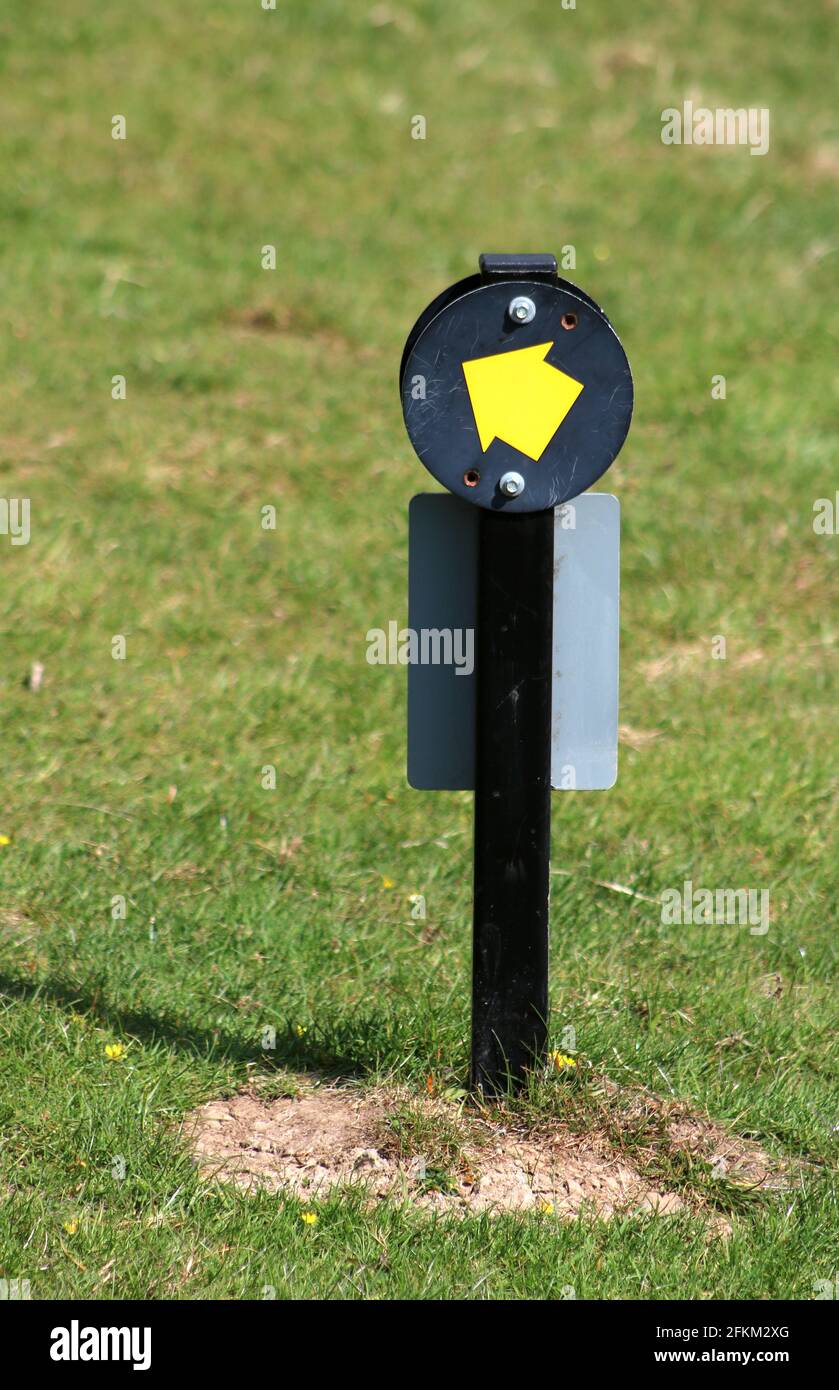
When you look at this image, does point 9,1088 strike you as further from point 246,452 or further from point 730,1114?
point 246,452

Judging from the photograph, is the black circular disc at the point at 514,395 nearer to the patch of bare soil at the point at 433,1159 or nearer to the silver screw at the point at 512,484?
the silver screw at the point at 512,484

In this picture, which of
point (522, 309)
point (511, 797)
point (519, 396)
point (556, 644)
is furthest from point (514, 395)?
point (511, 797)

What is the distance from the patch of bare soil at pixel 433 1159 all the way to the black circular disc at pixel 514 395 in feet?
4.82

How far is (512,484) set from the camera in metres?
3.42

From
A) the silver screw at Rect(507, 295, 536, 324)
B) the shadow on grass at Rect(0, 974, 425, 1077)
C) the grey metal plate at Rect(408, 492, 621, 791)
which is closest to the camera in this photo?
the silver screw at Rect(507, 295, 536, 324)

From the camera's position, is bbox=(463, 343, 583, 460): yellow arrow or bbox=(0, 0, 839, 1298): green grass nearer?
bbox=(463, 343, 583, 460): yellow arrow

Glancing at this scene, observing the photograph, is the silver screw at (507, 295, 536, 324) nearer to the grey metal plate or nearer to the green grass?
the grey metal plate

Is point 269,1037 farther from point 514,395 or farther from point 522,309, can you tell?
point 522,309

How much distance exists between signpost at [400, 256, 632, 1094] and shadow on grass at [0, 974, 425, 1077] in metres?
0.36

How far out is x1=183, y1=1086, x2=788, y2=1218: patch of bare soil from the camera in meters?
3.56

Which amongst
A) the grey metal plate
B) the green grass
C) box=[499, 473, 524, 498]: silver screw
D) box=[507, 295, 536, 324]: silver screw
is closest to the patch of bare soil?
the green grass

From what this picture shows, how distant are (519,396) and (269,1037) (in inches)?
68.8

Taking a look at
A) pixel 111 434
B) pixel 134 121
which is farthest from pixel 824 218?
pixel 111 434

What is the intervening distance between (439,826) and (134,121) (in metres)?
6.63
